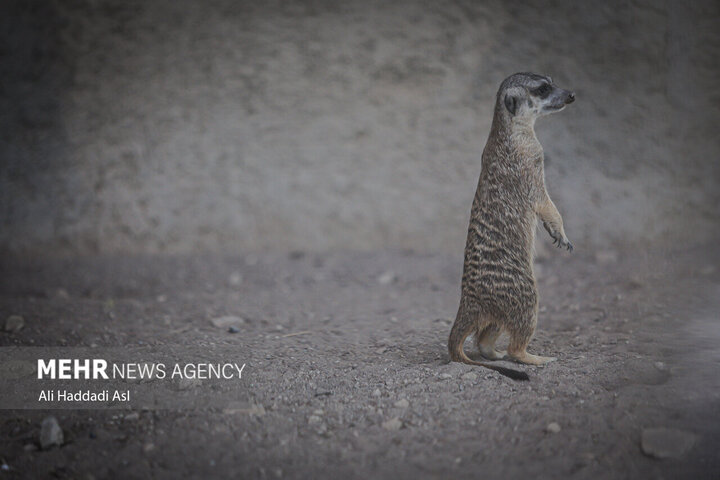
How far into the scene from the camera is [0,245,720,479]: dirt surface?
5.20 feet

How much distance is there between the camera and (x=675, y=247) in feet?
11.4

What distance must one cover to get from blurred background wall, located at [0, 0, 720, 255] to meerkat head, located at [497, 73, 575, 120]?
5.29 feet

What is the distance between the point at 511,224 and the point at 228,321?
1.52 metres

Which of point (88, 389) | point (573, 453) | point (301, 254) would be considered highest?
point (301, 254)

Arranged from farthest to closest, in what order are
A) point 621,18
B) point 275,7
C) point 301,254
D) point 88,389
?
point 301,254 < point 275,7 < point 621,18 < point 88,389

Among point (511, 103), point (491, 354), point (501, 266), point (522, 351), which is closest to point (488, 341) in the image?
point (491, 354)

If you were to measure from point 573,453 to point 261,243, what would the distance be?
2.88 meters

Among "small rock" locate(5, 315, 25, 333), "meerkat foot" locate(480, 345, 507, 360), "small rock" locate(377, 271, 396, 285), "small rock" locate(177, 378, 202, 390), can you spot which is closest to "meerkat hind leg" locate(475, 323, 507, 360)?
"meerkat foot" locate(480, 345, 507, 360)

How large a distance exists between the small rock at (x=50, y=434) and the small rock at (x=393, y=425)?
→ 918 millimetres

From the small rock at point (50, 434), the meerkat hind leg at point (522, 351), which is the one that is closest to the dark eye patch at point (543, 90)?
the meerkat hind leg at point (522, 351)

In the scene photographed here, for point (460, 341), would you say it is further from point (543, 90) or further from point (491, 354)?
point (543, 90)

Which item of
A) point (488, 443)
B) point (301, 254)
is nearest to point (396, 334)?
point (488, 443)

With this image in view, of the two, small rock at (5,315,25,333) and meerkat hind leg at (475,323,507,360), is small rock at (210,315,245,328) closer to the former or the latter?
small rock at (5,315,25,333)

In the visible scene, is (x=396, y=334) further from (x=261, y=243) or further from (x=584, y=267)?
(x=261, y=243)
